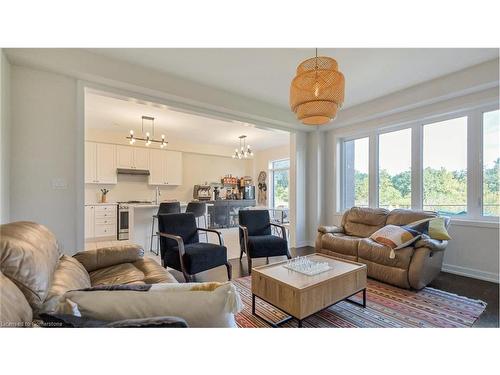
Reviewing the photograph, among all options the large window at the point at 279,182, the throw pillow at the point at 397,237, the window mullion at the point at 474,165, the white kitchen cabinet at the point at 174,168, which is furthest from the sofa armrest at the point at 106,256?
the large window at the point at 279,182

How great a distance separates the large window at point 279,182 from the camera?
749 centimetres

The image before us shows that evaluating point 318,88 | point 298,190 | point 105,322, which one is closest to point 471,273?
point 298,190

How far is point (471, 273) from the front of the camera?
2979 mm

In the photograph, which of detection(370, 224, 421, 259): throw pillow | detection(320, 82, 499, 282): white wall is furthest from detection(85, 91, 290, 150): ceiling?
detection(370, 224, 421, 259): throw pillow

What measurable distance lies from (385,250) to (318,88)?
6.59 ft

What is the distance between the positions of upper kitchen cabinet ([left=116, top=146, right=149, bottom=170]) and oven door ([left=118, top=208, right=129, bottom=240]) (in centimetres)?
114

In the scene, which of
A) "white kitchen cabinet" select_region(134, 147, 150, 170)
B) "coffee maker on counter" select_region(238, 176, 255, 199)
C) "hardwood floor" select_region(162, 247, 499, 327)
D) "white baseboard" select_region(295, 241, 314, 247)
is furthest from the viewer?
"coffee maker on counter" select_region(238, 176, 255, 199)

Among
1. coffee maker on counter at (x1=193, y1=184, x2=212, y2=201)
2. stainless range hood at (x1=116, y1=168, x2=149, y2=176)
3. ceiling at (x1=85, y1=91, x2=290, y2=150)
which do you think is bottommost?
coffee maker on counter at (x1=193, y1=184, x2=212, y2=201)

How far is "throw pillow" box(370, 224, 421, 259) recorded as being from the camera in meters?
2.61

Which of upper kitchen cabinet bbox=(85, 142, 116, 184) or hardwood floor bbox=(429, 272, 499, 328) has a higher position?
upper kitchen cabinet bbox=(85, 142, 116, 184)

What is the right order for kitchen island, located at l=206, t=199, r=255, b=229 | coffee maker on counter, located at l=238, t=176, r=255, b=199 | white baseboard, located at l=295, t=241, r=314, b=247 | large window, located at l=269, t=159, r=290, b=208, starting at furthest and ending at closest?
coffee maker on counter, located at l=238, t=176, r=255, b=199 → large window, located at l=269, t=159, r=290, b=208 → kitchen island, located at l=206, t=199, r=255, b=229 → white baseboard, located at l=295, t=241, r=314, b=247

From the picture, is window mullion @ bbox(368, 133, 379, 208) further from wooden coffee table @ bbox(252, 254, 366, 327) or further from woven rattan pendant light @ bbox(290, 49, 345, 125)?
woven rattan pendant light @ bbox(290, 49, 345, 125)

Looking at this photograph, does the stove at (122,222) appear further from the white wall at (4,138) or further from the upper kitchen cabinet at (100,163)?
the white wall at (4,138)
